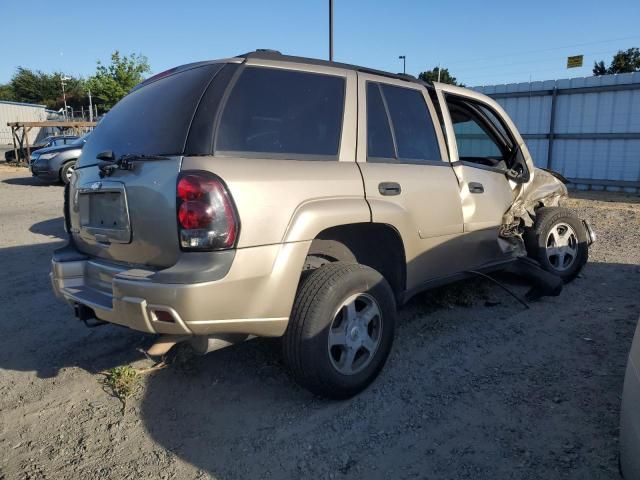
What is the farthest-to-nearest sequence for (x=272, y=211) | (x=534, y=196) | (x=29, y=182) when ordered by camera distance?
(x=29, y=182), (x=534, y=196), (x=272, y=211)

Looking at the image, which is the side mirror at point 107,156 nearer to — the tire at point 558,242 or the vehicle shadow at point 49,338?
the vehicle shadow at point 49,338

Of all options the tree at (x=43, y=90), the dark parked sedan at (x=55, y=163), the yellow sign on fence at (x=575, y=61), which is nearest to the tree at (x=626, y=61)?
the yellow sign on fence at (x=575, y=61)

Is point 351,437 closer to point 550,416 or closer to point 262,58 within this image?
point 550,416

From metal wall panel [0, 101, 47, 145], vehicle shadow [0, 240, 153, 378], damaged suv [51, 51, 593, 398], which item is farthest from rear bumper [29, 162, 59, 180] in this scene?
metal wall panel [0, 101, 47, 145]

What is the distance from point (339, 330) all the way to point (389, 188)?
97 cm

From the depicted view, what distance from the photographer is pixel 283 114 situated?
114 inches

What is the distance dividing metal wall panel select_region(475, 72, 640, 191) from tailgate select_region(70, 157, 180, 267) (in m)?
Result: 12.7

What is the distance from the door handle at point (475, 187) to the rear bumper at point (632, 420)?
2.13 metres

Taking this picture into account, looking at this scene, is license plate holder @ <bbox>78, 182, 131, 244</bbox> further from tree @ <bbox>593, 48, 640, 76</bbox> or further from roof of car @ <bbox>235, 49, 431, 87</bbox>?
tree @ <bbox>593, 48, 640, 76</bbox>

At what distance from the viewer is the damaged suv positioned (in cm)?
247

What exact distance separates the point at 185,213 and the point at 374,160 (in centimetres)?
137

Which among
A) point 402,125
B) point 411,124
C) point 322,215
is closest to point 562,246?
point 411,124

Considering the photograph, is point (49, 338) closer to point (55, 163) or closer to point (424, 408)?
point (424, 408)

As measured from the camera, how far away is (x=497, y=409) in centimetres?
296
